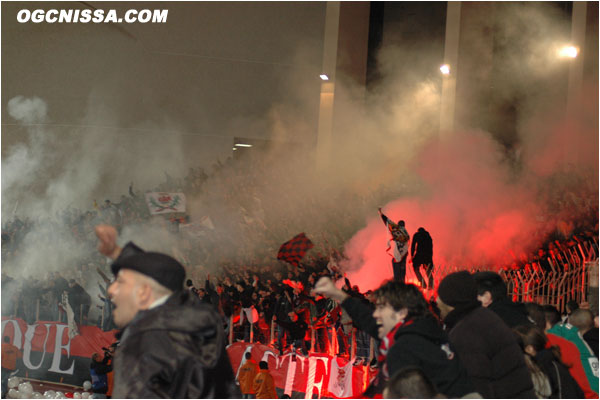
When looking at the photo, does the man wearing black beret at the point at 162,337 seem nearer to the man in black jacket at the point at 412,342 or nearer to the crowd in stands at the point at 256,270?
the man in black jacket at the point at 412,342

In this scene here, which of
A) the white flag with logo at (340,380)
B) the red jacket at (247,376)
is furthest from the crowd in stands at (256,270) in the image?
the red jacket at (247,376)

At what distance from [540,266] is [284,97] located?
874cm

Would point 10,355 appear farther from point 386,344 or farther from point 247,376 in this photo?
point 386,344

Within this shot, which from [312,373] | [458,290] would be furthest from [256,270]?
[458,290]

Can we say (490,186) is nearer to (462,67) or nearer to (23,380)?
(462,67)

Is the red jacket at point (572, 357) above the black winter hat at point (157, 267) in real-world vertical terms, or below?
below

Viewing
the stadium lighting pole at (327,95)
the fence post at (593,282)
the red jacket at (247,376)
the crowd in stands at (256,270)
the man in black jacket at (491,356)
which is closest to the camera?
the man in black jacket at (491,356)

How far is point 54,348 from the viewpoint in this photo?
10898mm

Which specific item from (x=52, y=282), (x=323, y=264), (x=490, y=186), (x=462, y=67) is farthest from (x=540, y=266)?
(x=52, y=282)

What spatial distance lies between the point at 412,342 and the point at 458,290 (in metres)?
0.58

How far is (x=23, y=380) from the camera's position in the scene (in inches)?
409

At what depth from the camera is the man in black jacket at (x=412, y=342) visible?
8.92 feet

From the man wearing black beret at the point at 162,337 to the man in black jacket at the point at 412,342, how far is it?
0.64 metres

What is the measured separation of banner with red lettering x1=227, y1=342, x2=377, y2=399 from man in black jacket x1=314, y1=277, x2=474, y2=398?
566 centimetres
